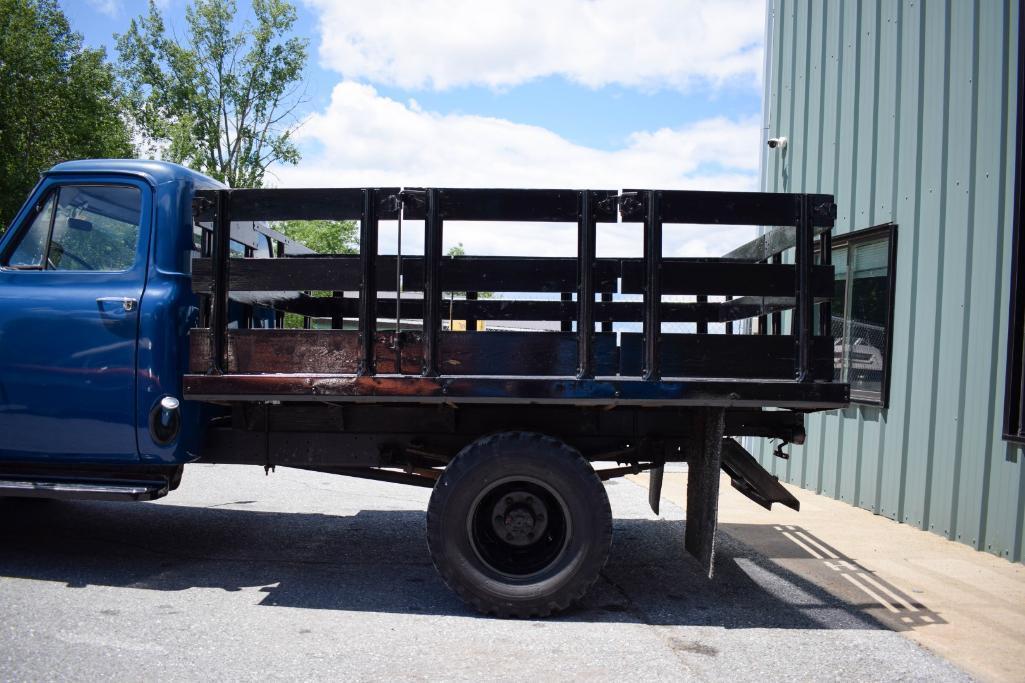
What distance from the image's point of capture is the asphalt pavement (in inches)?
131

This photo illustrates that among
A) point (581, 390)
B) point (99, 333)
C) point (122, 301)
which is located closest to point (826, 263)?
point (581, 390)

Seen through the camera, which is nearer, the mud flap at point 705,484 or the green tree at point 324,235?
the mud flap at point 705,484

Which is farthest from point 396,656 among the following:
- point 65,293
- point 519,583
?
point 65,293

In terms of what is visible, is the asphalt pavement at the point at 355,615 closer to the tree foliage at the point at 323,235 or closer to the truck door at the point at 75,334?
the truck door at the point at 75,334

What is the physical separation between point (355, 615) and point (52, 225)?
9.74 ft

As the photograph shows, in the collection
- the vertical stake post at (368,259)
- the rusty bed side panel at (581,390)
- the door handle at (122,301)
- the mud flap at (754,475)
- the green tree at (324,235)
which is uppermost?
the green tree at (324,235)

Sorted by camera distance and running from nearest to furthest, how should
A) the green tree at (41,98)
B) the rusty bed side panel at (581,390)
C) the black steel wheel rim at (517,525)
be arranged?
the rusty bed side panel at (581,390), the black steel wheel rim at (517,525), the green tree at (41,98)

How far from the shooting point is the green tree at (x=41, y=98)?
17234 mm

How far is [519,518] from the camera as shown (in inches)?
161

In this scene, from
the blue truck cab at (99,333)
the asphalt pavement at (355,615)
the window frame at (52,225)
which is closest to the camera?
the asphalt pavement at (355,615)

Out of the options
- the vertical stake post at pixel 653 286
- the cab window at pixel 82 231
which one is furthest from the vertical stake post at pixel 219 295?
the vertical stake post at pixel 653 286

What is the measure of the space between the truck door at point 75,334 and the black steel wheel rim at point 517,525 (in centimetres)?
204

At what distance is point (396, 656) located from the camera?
3414 millimetres

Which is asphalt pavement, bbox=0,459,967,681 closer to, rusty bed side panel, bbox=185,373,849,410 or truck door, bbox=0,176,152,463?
truck door, bbox=0,176,152,463
